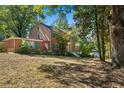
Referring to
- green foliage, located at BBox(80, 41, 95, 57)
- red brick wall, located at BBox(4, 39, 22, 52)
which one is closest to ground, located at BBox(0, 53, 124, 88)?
red brick wall, located at BBox(4, 39, 22, 52)

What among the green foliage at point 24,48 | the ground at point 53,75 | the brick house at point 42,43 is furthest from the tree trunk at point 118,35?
the green foliage at point 24,48

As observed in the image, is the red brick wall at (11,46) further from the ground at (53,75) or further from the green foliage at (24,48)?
the ground at (53,75)

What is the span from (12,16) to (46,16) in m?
5.27

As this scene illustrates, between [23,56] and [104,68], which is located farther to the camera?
[23,56]

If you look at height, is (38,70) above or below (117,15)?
below

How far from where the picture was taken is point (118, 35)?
14.4ft

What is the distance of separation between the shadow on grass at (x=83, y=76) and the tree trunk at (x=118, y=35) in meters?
0.25

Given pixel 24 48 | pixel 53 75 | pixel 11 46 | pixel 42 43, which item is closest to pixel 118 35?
pixel 53 75

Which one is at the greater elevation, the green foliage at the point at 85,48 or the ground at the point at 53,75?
the green foliage at the point at 85,48

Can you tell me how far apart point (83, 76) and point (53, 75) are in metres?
0.48

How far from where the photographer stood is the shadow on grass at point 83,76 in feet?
12.1
